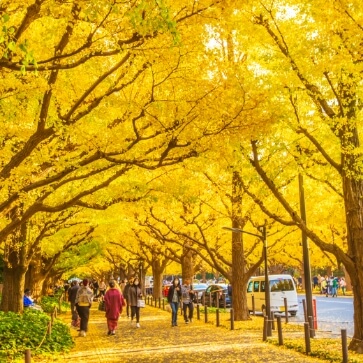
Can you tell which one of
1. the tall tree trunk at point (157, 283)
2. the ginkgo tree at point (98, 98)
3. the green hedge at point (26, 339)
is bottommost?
the green hedge at point (26, 339)

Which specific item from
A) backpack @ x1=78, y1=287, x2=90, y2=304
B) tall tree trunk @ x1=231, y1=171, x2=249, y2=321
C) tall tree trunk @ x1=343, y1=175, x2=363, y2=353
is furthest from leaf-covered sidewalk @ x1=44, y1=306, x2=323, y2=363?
tall tree trunk @ x1=231, y1=171, x2=249, y2=321

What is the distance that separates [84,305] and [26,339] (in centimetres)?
407

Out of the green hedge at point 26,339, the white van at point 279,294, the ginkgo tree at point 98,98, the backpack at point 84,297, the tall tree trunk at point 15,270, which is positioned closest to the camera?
the ginkgo tree at point 98,98

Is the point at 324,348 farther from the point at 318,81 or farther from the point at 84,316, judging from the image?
the point at 84,316

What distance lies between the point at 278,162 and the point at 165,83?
5.93 m

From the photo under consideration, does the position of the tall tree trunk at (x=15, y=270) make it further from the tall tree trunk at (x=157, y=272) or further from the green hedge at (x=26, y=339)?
the tall tree trunk at (x=157, y=272)

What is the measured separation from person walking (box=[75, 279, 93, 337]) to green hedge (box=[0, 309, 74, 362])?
5.06 feet

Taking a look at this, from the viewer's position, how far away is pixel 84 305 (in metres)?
16.0

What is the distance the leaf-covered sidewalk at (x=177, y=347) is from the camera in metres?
10.8

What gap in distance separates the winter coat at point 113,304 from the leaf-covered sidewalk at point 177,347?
589mm

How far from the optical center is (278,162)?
46.4ft

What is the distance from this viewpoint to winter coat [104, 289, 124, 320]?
51.2 ft

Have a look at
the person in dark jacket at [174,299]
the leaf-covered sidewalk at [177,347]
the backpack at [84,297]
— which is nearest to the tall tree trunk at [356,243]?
the leaf-covered sidewalk at [177,347]

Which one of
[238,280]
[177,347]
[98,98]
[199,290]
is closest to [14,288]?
[177,347]
